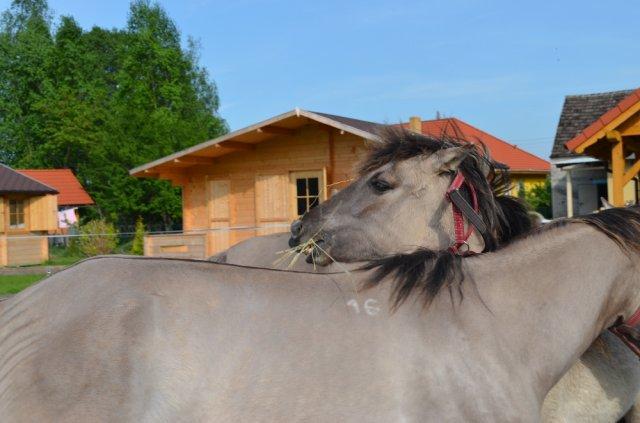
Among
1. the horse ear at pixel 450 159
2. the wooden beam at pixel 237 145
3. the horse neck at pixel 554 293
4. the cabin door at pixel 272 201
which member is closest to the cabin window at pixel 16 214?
the wooden beam at pixel 237 145

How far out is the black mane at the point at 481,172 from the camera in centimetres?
339

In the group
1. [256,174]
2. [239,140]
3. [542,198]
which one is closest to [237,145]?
→ [239,140]

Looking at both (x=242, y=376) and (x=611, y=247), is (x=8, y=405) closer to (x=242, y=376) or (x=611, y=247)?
(x=242, y=376)

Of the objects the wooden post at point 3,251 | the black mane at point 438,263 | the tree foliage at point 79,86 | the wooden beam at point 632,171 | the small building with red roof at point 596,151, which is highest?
the tree foliage at point 79,86

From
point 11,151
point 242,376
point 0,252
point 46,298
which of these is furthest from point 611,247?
point 11,151

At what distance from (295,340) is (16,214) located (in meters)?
31.5

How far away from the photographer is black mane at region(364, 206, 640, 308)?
226cm

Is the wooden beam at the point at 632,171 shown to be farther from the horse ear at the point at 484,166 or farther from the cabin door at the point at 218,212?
the cabin door at the point at 218,212

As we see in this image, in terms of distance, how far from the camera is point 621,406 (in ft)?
9.78

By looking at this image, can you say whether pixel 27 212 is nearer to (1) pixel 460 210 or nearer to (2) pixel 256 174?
(2) pixel 256 174

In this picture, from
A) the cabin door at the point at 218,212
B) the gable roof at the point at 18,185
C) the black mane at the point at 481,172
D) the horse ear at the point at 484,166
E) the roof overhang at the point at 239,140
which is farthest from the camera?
the gable roof at the point at 18,185

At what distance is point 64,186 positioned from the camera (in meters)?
40.8

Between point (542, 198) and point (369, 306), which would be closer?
point (369, 306)

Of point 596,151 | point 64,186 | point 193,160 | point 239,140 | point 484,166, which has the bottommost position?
point 484,166
